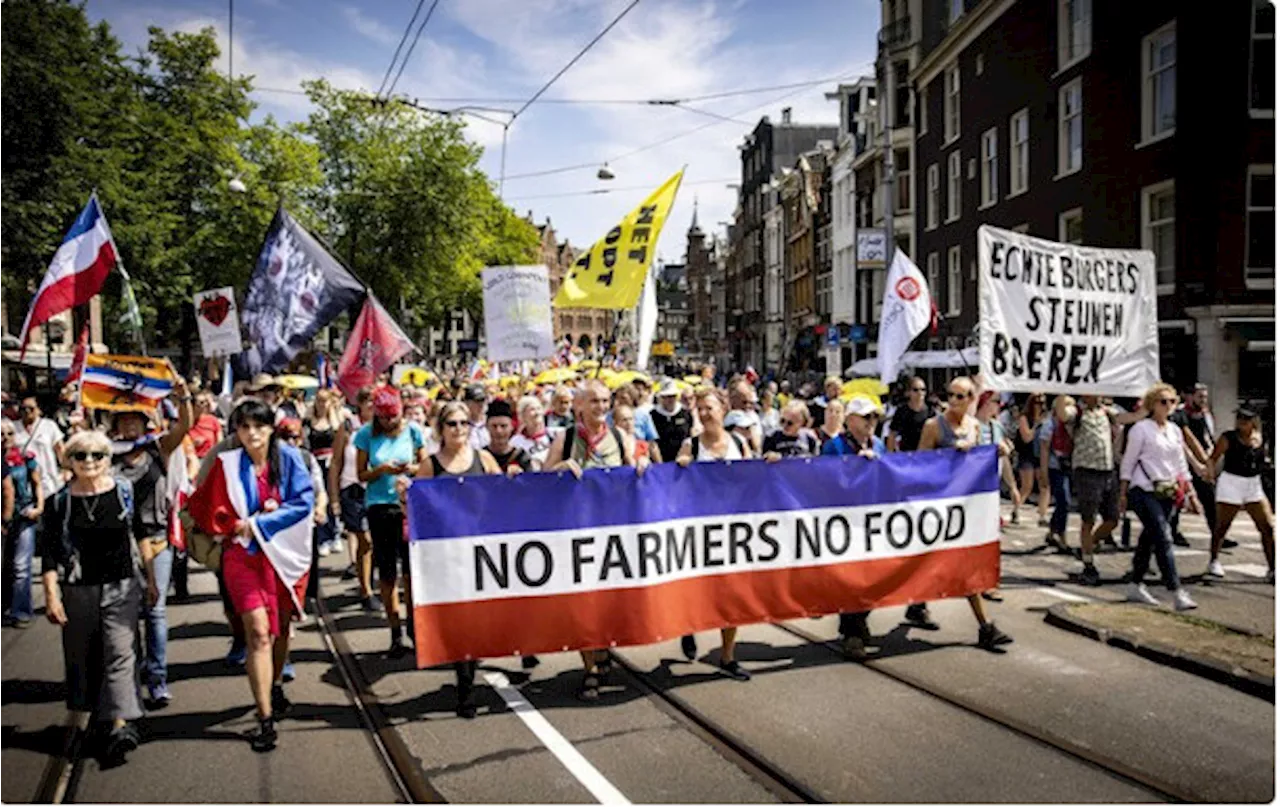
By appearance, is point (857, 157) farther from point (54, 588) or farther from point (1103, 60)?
point (54, 588)

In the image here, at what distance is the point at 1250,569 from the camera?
930cm

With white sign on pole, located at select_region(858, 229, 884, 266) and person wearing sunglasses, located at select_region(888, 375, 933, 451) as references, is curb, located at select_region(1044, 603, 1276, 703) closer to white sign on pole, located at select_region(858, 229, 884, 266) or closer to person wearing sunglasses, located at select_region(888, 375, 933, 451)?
person wearing sunglasses, located at select_region(888, 375, 933, 451)

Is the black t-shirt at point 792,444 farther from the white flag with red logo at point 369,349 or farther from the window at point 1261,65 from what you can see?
the window at point 1261,65

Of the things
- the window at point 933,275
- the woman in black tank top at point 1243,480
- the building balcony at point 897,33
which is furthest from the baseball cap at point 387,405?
the building balcony at point 897,33

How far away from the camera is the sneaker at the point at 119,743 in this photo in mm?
4746

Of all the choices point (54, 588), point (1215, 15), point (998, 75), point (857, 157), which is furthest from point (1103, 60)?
point (857, 157)

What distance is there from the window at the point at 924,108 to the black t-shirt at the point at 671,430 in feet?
78.6

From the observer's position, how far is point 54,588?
4883mm

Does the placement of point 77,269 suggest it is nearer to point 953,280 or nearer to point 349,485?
point 349,485

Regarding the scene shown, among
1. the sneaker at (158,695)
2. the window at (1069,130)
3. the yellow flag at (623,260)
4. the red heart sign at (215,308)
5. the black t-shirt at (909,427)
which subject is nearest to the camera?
the sneaker at (158,695)

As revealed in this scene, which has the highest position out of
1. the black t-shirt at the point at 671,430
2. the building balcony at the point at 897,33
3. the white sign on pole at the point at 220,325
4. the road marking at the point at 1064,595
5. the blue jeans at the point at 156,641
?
the building balcony at the point at 897,33

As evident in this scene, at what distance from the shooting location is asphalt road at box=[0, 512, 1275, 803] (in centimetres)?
436

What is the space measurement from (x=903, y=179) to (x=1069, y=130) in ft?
46.0

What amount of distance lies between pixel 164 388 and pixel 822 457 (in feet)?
19.3
